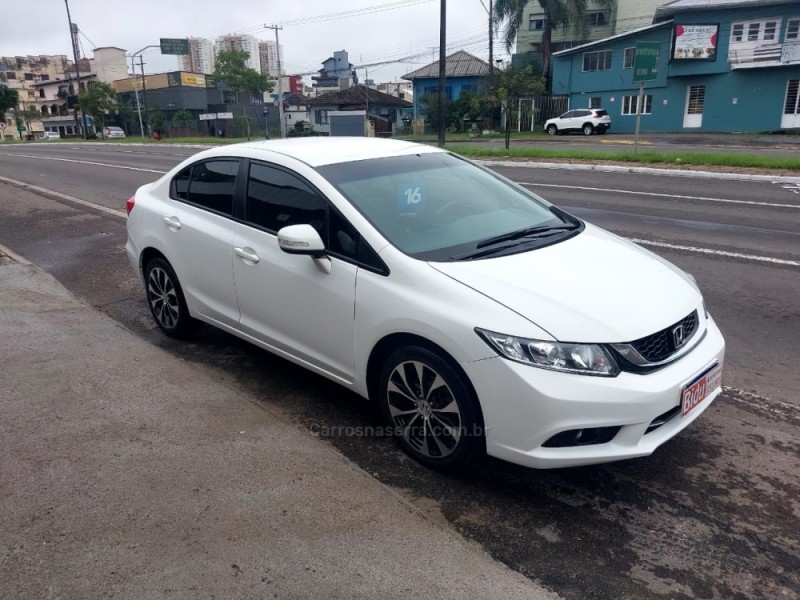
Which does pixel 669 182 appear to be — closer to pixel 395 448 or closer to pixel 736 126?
pixel 395 448

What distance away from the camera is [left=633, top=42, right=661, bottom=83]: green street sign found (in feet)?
56.7

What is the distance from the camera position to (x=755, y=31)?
128 feet

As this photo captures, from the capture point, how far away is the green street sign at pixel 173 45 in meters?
53.2

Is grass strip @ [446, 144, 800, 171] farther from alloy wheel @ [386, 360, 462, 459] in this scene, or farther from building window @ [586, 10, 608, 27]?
building window @ [586, 10, 608, 27]

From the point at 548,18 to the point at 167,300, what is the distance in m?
52.0

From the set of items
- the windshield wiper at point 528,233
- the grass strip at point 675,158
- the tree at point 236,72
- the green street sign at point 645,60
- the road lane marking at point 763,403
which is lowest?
the road lane marking at point 763,403

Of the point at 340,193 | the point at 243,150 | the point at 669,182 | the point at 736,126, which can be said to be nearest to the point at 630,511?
the point at 340,193

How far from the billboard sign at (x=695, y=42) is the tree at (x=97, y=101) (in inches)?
1885

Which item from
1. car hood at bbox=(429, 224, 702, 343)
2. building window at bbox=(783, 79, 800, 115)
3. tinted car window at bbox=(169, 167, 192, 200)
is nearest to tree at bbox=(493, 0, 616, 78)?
building window at bbox=(783, 79, 800, 115)

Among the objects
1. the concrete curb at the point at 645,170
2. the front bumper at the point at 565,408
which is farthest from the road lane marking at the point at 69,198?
the front bumper at the point at 565,408

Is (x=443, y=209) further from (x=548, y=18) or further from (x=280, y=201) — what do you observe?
(x=548, y=18)

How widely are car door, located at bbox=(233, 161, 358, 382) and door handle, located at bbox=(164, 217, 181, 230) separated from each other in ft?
2.60

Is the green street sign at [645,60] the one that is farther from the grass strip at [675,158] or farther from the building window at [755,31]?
the building window at [755,31]

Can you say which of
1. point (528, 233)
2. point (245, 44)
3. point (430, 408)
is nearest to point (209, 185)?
point (528, 233)
